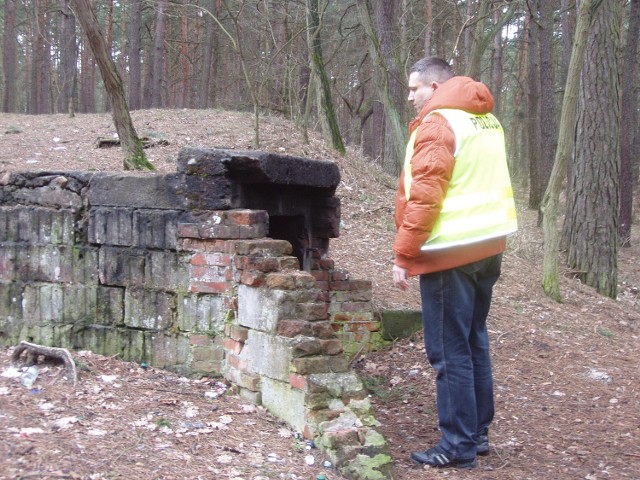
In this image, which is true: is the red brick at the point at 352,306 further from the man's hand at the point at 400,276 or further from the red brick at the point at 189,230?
the man's hand at the point at 400,276

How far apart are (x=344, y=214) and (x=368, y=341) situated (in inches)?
160

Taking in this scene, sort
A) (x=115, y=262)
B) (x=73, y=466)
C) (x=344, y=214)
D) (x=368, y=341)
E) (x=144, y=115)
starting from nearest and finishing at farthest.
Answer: (x=73, y=466) → (x=115, y=262) → (x=368, y=341) → (x=344, y=214) → (x=144, y=115)

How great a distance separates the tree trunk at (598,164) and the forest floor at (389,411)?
60.0 inches

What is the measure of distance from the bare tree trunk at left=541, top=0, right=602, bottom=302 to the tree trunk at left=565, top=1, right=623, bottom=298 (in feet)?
6.68

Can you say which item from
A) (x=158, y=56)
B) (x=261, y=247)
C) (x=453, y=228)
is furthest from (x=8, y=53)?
(x=453, y=228)

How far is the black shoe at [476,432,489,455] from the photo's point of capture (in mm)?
3982

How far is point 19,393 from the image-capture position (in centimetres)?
389

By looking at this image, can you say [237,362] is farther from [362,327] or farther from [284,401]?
[362,327]

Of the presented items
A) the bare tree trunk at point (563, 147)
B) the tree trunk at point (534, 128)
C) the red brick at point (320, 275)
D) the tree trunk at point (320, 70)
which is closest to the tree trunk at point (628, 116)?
the tree trunk at point (534, 128)

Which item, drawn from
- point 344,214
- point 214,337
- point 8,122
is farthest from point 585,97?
point 8,122

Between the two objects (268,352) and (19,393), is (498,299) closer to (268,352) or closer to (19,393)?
(268,352)

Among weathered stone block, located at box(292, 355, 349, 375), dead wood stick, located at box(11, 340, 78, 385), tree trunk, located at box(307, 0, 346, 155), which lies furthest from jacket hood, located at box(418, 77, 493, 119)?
tree trunk, located at box(307, 0, 346, 155)

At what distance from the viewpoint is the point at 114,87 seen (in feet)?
25.8

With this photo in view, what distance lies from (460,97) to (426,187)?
57cm
